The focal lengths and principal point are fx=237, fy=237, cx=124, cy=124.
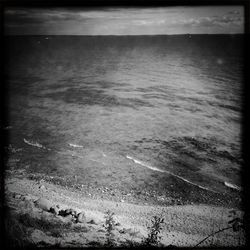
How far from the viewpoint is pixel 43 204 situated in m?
3.96

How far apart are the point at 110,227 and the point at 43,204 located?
122 centimetres

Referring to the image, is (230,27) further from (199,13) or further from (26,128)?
(26,128)

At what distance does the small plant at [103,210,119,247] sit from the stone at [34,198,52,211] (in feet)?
3.19

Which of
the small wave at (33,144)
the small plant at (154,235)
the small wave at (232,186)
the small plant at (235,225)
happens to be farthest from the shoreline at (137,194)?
the small wave at (33,144)

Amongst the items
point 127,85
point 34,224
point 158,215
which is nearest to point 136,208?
point 158,215

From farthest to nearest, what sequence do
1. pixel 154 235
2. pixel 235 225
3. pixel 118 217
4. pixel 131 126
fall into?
1. pixel 131 126
2. pixel 118 217
3. pixel 235 225
4. pixel 154 235

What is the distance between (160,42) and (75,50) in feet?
36.1

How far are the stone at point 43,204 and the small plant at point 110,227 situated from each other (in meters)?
0.97

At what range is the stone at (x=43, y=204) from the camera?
12.8 feet

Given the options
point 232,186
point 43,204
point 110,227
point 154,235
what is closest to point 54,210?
point 43,204

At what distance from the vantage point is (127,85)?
10219 millimetres

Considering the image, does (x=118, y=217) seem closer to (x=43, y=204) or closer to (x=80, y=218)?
(x=80, y=218)

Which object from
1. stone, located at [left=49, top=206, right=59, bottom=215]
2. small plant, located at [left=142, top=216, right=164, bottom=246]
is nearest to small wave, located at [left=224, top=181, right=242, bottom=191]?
small plant, located at [left=142, top=216, right=164, bottom=246]

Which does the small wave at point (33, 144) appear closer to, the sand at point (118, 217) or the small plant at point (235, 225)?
the sand at point (118, 217)
